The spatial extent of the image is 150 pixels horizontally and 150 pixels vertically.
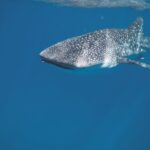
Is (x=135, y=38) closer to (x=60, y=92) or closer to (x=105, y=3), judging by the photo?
(x=105, y=3)

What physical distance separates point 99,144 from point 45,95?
671 cm

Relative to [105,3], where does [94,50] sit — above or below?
below

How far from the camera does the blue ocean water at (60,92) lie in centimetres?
2405

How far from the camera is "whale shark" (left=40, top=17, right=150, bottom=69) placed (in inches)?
104

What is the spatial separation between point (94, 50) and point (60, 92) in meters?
26.1

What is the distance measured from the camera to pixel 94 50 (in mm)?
2754

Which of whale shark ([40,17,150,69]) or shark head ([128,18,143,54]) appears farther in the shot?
shark head ([128,18,143,54])

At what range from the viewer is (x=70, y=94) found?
2805 cm

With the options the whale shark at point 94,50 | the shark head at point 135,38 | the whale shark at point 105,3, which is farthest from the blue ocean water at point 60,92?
the whale shark at point 94,50

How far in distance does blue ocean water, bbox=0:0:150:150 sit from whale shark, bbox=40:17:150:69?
17.5 meters

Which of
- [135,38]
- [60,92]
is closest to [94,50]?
[135,38]

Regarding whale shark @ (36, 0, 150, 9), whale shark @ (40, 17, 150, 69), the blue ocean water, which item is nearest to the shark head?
whale shark @ (40, 17, 150, 69)

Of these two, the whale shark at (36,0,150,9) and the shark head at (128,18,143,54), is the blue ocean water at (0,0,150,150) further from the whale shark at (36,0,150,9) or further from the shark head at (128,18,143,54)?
the shark head at (128,18,143,54)

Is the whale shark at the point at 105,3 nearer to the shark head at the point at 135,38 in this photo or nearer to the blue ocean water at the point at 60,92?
the blue ocean water at the point at 60,92
